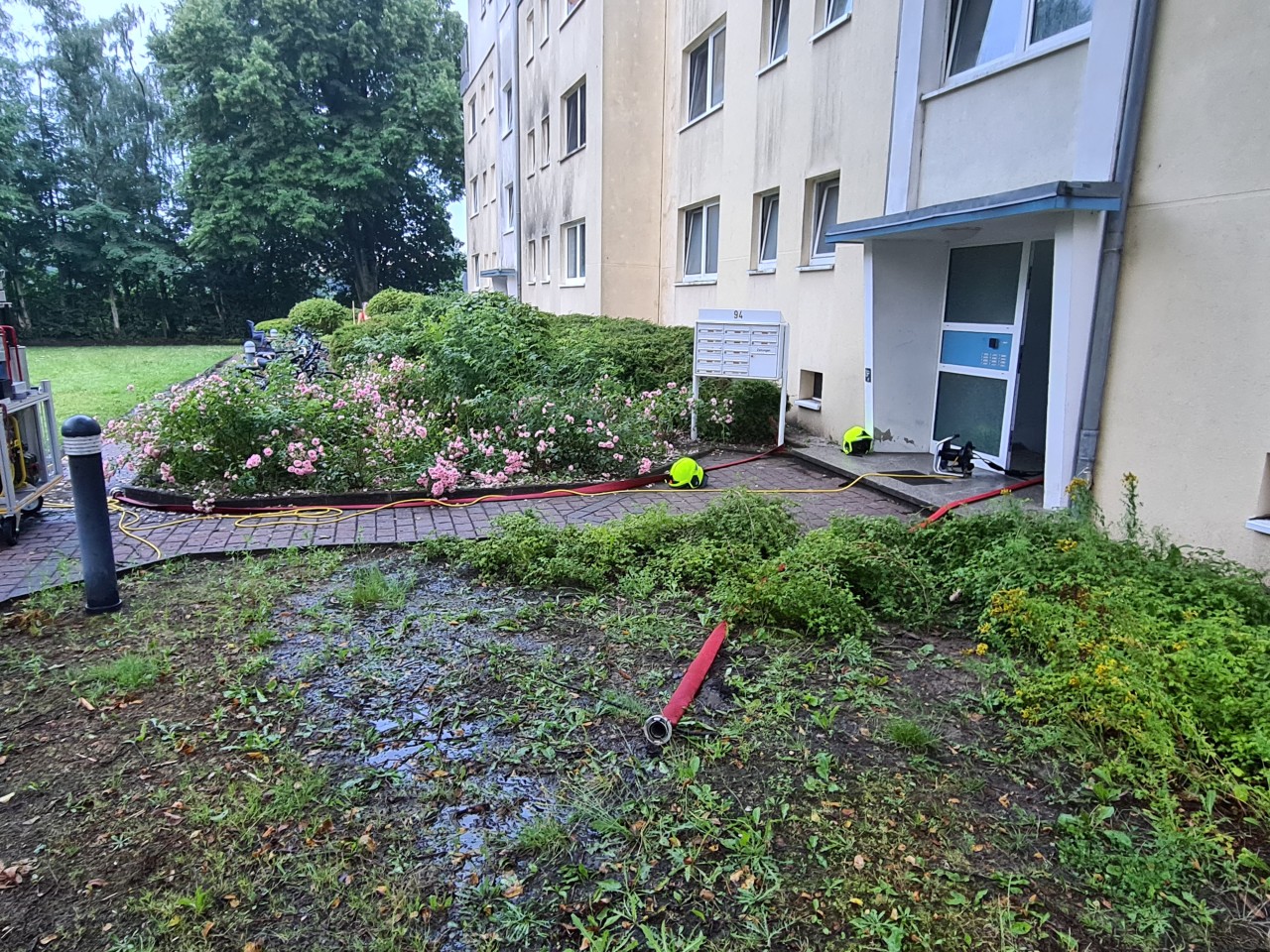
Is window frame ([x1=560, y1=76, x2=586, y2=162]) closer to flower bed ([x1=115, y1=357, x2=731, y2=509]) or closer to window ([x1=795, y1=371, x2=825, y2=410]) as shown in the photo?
window ([x1=795, y1=371, x2=825, y2=410])

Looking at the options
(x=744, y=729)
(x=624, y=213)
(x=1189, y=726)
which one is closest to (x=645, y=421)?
(x=744, y=729)

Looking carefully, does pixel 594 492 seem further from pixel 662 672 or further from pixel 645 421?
pixel 662 672

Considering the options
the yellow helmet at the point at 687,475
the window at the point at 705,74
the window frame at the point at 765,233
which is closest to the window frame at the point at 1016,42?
the window frame at the point at 765,233

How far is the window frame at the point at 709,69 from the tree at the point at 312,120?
88.6 feet

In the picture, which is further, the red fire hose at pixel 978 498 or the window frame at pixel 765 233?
the window frame at pixel 765 233

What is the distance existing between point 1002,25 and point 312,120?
3812 centimetres

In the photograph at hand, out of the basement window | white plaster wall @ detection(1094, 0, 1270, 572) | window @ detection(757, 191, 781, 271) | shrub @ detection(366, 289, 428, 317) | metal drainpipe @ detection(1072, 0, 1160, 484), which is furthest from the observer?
shrub @ detection(366, 289, 428, 317)

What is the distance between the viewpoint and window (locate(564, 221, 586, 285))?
20.0 meters

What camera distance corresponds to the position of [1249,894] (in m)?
2.51

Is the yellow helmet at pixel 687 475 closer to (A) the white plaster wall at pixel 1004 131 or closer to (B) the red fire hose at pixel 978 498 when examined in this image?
(B) the red fire hose at pixel 978 498

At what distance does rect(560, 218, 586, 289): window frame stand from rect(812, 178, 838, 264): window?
370 inches

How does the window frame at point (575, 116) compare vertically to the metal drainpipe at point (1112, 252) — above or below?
above

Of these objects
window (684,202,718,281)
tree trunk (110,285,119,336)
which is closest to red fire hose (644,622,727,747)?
window (684,202,718,281)

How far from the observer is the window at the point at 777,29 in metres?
11.5
